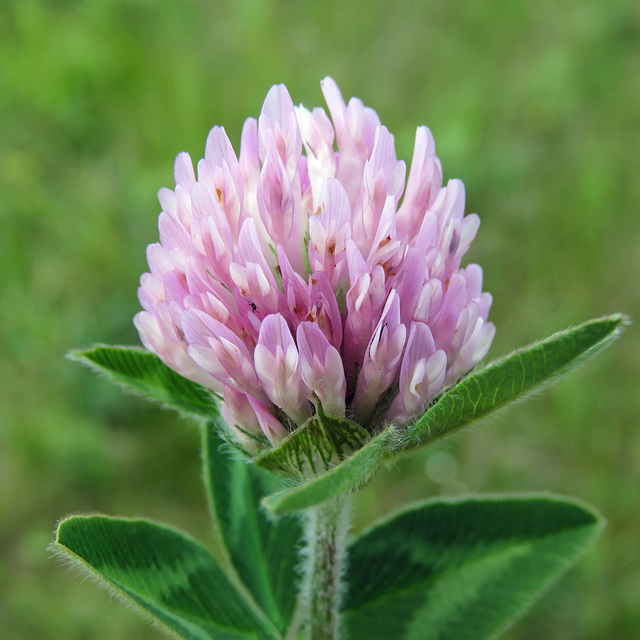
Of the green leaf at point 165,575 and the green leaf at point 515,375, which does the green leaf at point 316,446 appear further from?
the green leaf at point 165,575

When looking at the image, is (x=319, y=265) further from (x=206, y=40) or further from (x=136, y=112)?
(x=206, y=40)

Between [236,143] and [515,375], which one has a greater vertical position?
[236,143]

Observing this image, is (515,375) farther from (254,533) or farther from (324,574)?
(254,533)

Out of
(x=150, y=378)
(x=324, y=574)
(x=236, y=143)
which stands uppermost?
(x=236, y=143)

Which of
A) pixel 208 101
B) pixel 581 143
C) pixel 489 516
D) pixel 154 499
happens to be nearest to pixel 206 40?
pixel 208 101

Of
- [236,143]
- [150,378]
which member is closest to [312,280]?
[150,378]

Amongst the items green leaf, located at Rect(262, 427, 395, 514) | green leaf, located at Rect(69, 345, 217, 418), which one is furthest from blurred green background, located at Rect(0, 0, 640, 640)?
green leaf, located at Rect(262, 427, 395, 514)
